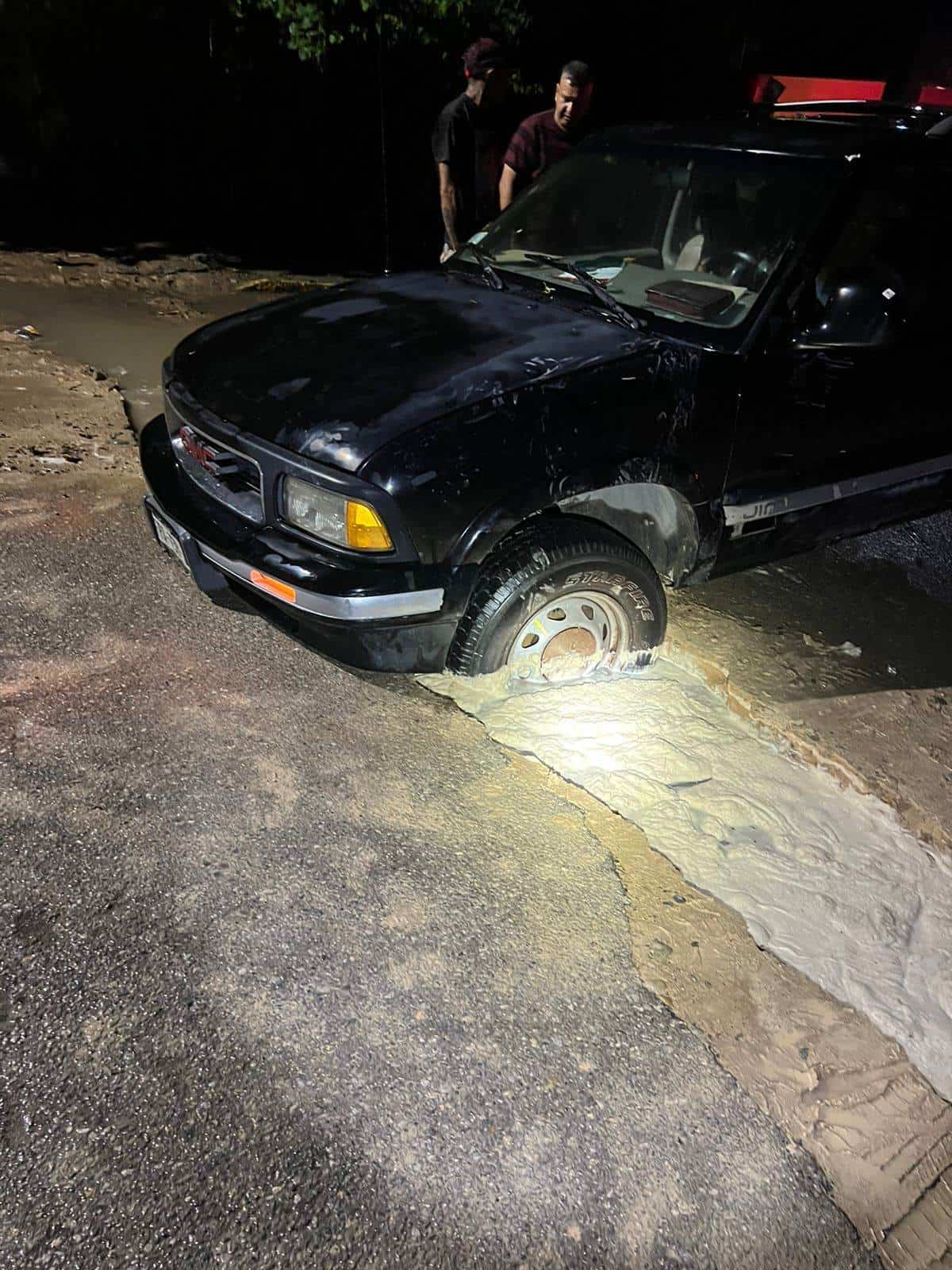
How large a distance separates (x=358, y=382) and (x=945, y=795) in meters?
2.36

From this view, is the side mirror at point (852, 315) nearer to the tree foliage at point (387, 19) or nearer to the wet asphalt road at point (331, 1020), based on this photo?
the wet asphalt road at point (331, 1020)

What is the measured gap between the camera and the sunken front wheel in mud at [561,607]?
2.71 meters

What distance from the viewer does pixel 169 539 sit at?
3016 mm

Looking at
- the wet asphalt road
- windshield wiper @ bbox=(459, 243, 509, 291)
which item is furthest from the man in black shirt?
the wet asphalt road

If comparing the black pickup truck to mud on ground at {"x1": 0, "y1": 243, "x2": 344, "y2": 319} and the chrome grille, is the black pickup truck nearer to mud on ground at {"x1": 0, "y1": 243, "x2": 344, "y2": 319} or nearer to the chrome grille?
the chrome grille

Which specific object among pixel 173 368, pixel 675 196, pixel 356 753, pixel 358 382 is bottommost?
pixel 356 753

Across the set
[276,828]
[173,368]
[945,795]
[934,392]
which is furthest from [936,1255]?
[173,368]

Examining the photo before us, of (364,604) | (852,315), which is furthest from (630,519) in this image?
(364,604)

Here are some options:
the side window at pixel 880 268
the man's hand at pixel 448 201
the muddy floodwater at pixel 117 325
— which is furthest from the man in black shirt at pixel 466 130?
the side window at pixel 880 268

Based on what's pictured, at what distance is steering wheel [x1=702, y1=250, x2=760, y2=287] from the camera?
3092 mm

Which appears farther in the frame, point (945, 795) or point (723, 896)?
point (945, 795)

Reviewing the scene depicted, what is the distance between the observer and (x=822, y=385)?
3137 mm

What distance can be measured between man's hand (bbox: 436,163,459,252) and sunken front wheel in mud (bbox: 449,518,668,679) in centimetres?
376

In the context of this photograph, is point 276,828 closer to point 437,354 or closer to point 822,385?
point 437,354
